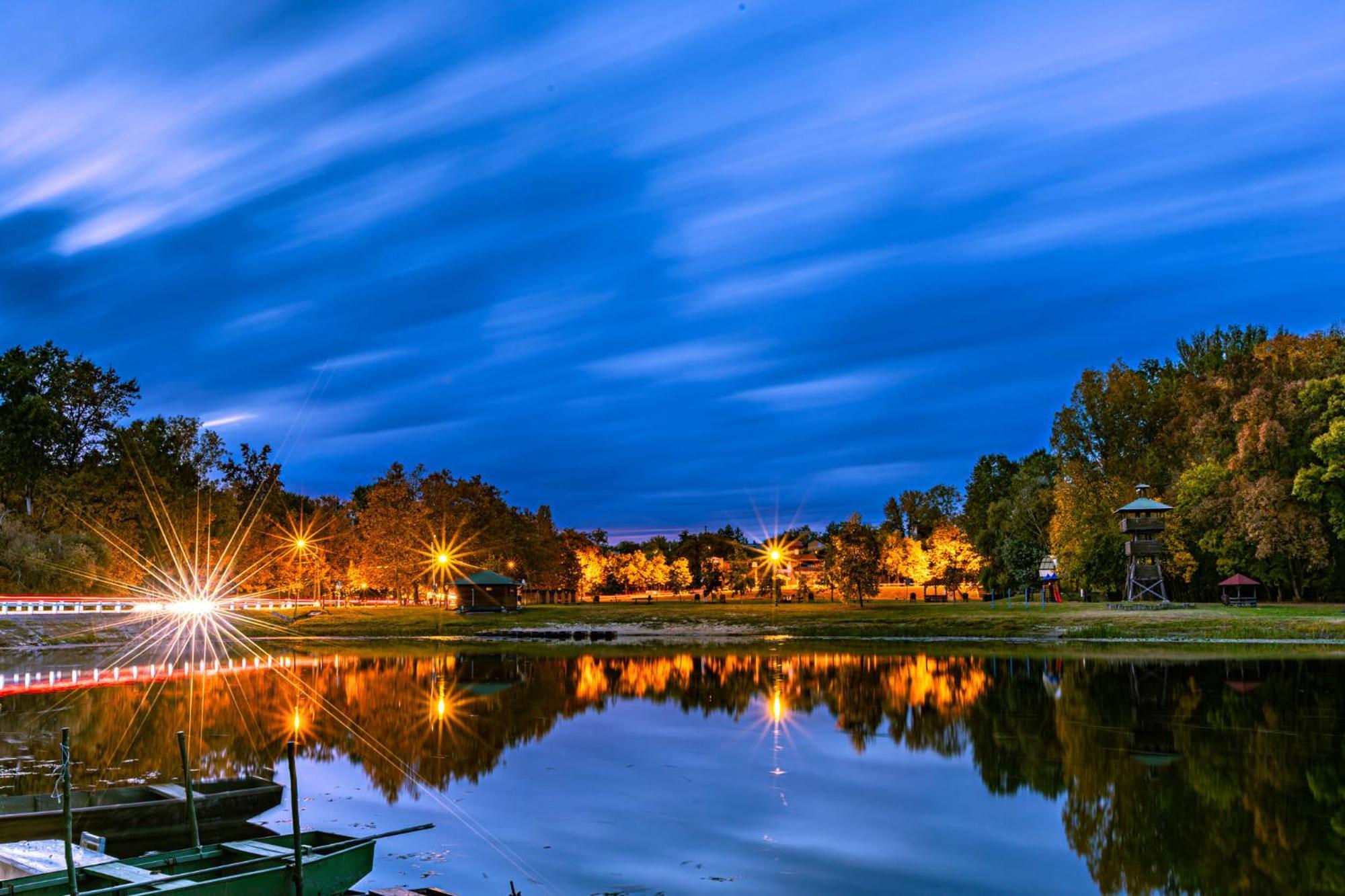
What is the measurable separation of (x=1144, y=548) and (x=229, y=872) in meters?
76.4

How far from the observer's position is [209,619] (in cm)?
9244

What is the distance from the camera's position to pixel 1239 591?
81812 mm

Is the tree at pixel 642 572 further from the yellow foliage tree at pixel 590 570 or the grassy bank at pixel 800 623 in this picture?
the grassy bank at pixel 800 623

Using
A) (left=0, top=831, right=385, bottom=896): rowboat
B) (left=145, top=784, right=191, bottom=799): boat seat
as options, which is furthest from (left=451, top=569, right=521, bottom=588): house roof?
(left=0, top=831, right=385, bottom=896): rowboat

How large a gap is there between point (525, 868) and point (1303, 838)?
15.2 m

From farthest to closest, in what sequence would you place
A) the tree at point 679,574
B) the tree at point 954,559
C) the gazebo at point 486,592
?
the tree at point 679,574 < the tree at point 954,559 < the gazebo at point 486,592

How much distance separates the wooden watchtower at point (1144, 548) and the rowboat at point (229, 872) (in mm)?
73836

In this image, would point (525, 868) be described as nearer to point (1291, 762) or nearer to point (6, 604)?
point (1291, 762)

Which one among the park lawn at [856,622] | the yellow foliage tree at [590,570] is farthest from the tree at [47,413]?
the yellow foliage tree at [590,570]

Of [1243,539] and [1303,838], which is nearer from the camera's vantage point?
[1303,838]

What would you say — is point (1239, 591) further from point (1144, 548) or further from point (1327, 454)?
point (1327, 454)

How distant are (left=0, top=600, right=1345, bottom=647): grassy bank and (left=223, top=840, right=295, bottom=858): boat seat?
59759 millimetres

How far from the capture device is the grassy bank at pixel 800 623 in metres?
64.9

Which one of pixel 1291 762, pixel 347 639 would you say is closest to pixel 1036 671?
pixel 1291 762
